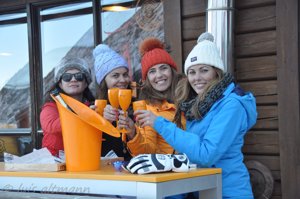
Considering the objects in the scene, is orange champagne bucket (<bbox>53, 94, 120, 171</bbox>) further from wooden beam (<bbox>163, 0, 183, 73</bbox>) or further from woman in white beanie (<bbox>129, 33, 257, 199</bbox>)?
wooden beam (<bbox>163, 0, 183, 73</bbox>)

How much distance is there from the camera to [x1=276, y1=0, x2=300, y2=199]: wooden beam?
382 centimetres

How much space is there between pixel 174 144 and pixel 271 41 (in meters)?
2.04

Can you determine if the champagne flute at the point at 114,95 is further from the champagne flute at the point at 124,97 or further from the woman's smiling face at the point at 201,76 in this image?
the woman's smiling face at the point at 201,76

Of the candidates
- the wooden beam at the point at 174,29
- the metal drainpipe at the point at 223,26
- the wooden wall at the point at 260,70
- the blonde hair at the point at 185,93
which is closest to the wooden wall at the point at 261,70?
the wooden wall at the point at 260,70

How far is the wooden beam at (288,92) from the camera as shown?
12.5ft

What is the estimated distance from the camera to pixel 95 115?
2164 millimetres

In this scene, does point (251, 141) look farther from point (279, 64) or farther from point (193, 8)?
point (193, 8)

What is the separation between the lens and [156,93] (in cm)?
299

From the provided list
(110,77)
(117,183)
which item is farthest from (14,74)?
(117,183)

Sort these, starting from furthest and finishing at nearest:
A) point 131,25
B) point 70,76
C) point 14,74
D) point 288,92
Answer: point 14,74
point 131,25
point 288,92
point 70,76

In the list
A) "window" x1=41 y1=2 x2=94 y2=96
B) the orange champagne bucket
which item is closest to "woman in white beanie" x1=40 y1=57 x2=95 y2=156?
the orange champagne bucket

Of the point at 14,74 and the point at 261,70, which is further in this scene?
the point at 14,74

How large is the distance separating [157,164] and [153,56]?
4.04 ft

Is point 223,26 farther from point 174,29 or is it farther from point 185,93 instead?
point 185,93
